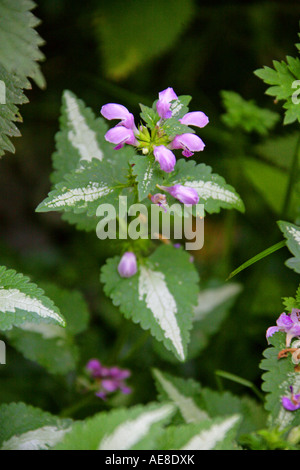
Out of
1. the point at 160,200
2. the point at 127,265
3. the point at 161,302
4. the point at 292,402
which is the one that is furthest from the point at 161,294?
the point at 292,402

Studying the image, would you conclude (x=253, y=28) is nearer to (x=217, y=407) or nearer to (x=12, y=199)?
(x=12, y=199)

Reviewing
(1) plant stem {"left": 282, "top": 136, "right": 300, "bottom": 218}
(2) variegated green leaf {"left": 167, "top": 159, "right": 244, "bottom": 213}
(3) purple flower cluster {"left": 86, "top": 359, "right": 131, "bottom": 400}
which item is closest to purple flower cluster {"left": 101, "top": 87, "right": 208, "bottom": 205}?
(2) variegated green leaf {"left": 167, "top": 159, "right": 244, "bottom": 213}

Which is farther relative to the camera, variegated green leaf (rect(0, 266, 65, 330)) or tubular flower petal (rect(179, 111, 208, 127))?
tubular flower petal (rect(179, 111, 208, 127))

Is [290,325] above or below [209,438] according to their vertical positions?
above

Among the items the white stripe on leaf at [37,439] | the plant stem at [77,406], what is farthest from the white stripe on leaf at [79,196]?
the plant stem at [77,406]

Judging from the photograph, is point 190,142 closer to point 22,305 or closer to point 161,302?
point 161,302

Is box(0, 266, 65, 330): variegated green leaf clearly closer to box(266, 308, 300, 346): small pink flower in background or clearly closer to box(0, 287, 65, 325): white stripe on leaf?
box(0, 287, 65, 325): white stripe on leaf

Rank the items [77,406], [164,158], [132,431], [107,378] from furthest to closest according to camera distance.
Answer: [107,378] < [77,406] < [164,158] < [132,431]
